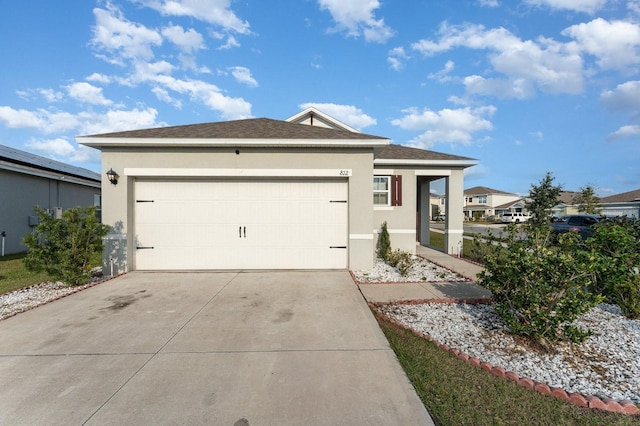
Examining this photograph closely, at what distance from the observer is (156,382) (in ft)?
9.27

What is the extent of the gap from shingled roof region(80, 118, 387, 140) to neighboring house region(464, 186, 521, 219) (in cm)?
5463

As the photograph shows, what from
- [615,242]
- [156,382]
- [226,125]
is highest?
[226,125]

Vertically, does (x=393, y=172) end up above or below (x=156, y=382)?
above

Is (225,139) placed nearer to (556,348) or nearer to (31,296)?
(31,296)

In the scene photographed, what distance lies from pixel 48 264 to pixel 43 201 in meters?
9.25

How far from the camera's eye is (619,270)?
418cm

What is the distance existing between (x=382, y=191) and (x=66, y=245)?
29.1ft

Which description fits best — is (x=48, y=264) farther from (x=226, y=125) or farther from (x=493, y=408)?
(x=493, y=408)

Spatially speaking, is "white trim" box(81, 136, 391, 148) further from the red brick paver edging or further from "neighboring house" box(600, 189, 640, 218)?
"neighboring house" box(600, 189, 640, 218)

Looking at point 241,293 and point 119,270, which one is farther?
point 119,270

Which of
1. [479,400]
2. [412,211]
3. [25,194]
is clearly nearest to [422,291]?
[479,400]

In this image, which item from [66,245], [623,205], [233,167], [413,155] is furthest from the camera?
[623,205]

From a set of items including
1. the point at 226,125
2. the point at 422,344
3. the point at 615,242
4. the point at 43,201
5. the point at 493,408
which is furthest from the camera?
the point at 43,201

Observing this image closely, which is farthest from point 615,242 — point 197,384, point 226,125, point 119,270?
point 119,270
